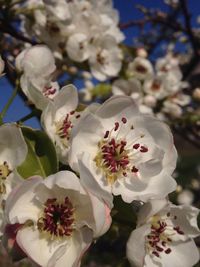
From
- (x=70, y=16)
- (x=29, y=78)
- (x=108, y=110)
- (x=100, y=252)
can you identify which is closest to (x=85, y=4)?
(x=70, y=16)

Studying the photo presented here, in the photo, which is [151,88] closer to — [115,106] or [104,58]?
[104,58]

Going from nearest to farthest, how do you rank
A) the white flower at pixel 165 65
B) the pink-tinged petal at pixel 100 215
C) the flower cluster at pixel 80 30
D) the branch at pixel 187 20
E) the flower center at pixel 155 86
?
the pink-tinged petal at pixel 100 215
the flower cluster at pixel 80 30
the flower center at pixel 155 86
the branch at pixel 187 20
the white flower at pixel 165 65

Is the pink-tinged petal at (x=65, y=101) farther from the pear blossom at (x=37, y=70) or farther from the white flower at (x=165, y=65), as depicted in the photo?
the white flower at (x=165, y=65)

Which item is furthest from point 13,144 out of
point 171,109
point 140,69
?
point 171,109

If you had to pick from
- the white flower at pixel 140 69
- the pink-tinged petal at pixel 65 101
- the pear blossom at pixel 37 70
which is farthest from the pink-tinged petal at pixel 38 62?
the white flower at pixel 140 69

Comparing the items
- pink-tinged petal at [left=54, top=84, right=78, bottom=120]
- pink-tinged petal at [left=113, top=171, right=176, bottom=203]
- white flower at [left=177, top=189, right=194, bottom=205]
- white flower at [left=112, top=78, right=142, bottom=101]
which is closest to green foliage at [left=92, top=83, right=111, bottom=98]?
white flower at [left=112, top=78, right=142, bottom=101]

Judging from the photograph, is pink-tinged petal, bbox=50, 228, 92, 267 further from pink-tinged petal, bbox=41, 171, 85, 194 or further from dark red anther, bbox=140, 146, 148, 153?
dark red anther, bbox=140, 146, 148, 153

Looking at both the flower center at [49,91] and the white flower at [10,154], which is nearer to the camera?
the white flower at [10,154]
